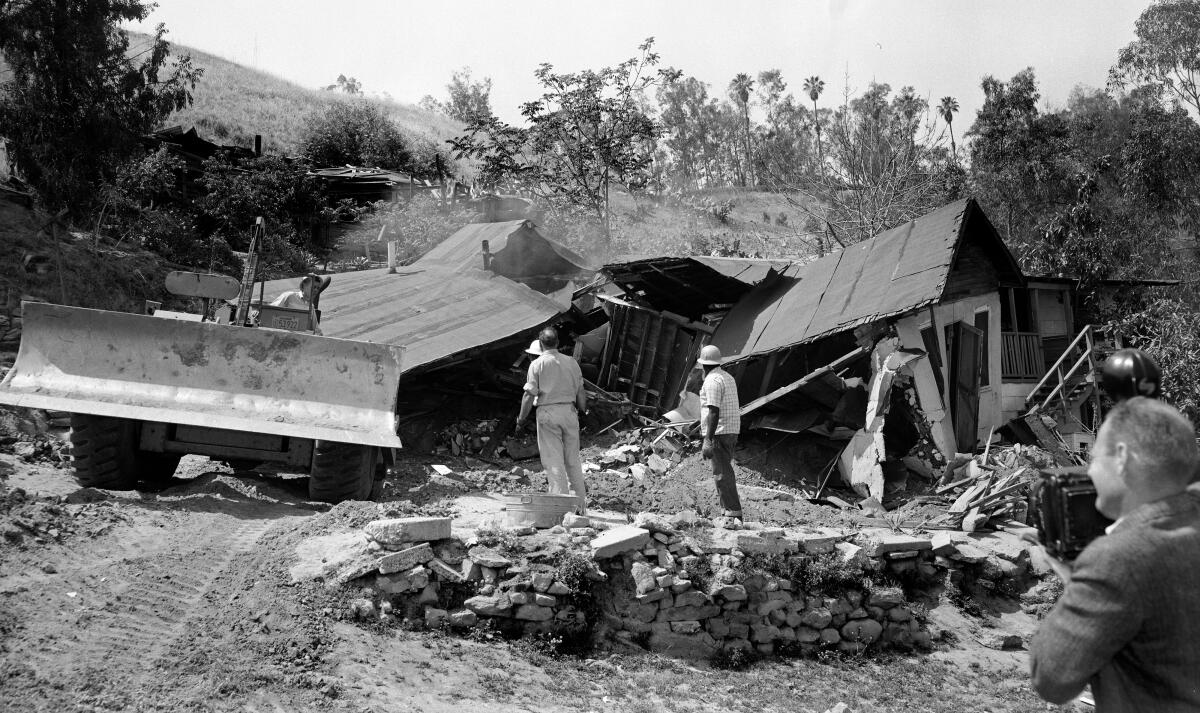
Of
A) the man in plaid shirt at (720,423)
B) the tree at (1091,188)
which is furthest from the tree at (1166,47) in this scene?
the man in plaid shirt at (720,423)

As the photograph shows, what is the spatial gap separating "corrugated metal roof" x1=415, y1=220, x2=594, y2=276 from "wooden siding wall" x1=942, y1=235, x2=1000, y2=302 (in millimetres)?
6757

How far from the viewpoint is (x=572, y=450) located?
827 centimetres

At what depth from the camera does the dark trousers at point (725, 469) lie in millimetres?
8648

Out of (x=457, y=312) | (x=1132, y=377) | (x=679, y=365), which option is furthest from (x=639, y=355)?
(x=1132, y=377)

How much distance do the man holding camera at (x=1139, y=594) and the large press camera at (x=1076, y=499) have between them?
0.10 metres

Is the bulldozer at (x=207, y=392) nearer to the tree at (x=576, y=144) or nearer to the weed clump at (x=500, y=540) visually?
the weed clump at (x=500, y=540)

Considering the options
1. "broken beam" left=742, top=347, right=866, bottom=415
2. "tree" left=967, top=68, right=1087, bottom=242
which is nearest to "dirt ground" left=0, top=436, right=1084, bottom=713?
"broken beam" left=742, top=347, right=866, bottom=415

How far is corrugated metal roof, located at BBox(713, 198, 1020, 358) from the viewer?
11.3 metres

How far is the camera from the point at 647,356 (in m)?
15.3

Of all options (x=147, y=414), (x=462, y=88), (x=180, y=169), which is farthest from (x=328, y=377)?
(x=462, y=88)

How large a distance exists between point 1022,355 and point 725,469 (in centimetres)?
1209

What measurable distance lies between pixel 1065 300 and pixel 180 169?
2367cm

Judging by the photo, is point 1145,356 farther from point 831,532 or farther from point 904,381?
point 904,381

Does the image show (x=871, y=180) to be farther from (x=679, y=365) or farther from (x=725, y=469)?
(x=725, y=469)
